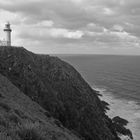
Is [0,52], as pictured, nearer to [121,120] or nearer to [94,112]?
[94,112]

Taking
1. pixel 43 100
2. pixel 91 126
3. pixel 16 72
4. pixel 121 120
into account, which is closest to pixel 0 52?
pixel 16 72

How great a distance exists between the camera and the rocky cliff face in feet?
103

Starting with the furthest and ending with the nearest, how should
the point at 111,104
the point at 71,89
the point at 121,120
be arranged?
the point at 111,104
the point at 121,120
the point at 71,89

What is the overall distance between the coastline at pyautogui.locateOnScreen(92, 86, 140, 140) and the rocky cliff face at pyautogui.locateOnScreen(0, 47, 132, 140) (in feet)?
13.6

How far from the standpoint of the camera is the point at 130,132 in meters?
39.1

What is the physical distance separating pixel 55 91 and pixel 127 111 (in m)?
23.1

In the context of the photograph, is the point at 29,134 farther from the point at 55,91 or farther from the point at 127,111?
the point at 127,111

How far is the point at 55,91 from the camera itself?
35.5 meters

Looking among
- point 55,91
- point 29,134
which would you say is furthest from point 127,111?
point 29,134

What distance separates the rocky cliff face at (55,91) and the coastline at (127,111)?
4.14 metres

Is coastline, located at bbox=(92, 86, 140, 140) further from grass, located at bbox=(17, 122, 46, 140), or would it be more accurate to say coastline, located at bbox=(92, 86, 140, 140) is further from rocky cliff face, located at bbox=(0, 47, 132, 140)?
grass, located at bbox=(17, 122, 46, 140)

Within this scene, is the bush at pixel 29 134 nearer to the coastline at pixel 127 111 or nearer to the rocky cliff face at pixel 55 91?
the rocky cliff face at pixel 55 91

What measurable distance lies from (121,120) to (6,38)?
1259 inches

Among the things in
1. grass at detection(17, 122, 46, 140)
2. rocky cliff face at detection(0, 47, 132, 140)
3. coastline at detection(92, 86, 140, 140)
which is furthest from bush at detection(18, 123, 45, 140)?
coastline at detection(92, 86, 140, 140)
